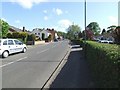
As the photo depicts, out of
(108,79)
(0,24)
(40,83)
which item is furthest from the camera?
(0,24)

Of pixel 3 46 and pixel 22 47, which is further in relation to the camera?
pixel 22 47

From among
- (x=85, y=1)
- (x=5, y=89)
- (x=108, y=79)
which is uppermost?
(x=85, y=1)

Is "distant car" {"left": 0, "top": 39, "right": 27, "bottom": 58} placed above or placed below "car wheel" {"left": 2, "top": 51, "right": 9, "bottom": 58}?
above

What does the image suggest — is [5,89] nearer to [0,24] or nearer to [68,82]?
[68,82]

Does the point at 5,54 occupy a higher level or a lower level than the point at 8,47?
lower

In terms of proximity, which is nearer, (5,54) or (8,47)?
(5,54)

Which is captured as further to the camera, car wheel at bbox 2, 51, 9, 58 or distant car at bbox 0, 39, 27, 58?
distant car at bbox 0, 39, 27, 58

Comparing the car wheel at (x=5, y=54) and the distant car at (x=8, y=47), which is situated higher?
the distant car at (x=8, y=47)

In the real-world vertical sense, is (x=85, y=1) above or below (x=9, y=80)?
above

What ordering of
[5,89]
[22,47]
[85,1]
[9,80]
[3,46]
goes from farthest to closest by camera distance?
1. [22,47]
2. [85,1]
3. [3,46]
4. [9,80]
5. [5,89]

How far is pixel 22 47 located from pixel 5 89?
18763 mm

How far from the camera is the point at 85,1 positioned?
26109mm

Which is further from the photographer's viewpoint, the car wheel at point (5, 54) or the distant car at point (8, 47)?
the distant car at point (8, 47)

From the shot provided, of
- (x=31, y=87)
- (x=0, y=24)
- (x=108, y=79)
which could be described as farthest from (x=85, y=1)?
(x=0, y=24)
